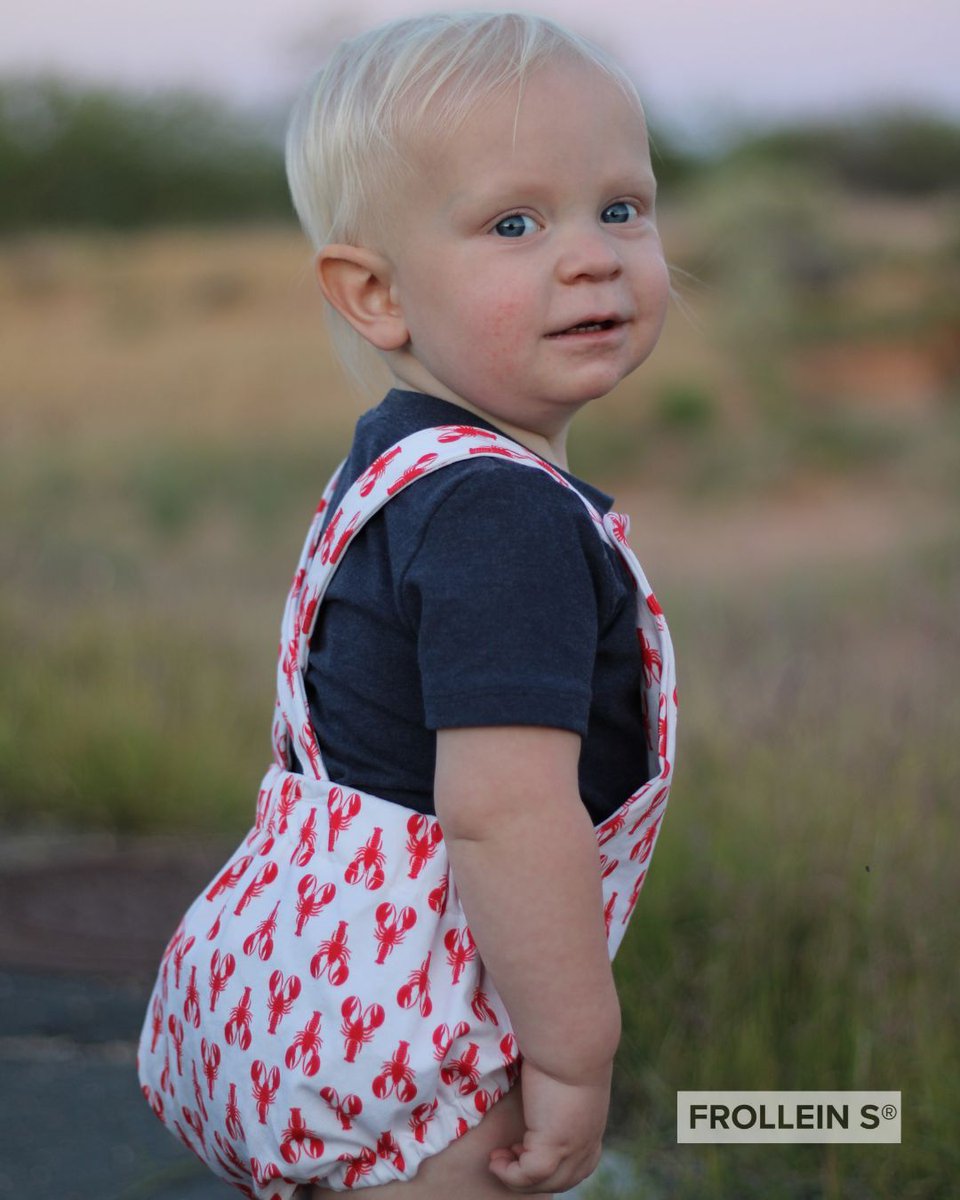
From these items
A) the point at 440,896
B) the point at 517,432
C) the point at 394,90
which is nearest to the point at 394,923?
the point at 440,896

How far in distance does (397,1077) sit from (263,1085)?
0.46ft

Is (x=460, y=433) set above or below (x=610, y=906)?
above

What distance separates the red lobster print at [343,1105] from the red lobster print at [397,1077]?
0.02 m

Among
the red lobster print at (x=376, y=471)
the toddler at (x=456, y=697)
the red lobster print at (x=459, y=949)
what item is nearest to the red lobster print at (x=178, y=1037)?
the toddler at (x=456, y=697)

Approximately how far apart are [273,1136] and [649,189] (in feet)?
3.28

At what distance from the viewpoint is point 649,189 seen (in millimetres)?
1495

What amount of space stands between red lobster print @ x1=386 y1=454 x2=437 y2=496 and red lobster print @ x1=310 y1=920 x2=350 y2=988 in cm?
40

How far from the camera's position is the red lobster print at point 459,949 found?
1.37m

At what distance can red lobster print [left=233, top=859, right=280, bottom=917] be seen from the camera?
1454 mm

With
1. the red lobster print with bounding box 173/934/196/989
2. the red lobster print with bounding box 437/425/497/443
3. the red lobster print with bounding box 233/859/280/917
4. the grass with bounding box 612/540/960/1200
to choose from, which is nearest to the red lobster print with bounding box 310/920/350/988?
the red lobster print with bounding box 233/859/280/917

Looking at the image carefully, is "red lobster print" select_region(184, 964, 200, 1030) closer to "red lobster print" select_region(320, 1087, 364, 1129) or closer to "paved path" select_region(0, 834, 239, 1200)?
"red lobster print" select_region(320, 1087, 364, 1129)

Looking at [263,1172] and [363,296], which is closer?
[263,1172]

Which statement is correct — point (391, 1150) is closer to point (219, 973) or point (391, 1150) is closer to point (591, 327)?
point (219, 973)

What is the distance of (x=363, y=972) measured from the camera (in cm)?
135
